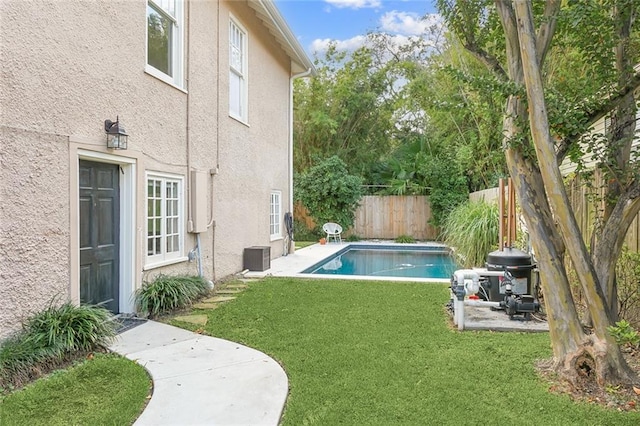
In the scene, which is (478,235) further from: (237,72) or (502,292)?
(237,72)

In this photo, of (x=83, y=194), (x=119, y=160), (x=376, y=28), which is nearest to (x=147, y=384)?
(x=83, y=194)

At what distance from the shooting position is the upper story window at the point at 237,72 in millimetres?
9547

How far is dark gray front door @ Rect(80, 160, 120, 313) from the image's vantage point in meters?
5.36

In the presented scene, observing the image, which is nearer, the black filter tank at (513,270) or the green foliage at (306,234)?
the black filter tank at (513,270)

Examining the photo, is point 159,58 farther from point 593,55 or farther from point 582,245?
point 582,245

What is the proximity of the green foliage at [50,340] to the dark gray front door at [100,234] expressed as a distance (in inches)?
34.0

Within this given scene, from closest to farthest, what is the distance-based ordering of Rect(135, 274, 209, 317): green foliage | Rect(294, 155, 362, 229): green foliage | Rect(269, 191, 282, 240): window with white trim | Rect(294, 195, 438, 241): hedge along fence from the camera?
Rect(135, 274, 209, 317): green foliage
Rect(269, 191, 282, 240): window with white trim
Rect(294, 155, 362, 229): green foliage
Rect(294, 195, 438, 241): hedge along fence

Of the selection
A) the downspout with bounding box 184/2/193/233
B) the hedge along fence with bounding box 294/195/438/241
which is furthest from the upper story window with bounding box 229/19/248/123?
the hedge along fence with bounding box 294/195/438/241

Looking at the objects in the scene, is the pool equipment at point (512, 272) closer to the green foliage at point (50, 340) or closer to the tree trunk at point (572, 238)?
the tree trunk at point (572, 238)

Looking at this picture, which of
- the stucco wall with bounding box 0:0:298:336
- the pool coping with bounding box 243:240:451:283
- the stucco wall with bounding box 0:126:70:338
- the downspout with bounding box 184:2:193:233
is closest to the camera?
the stucco wall with bounding box 0:126:70:338

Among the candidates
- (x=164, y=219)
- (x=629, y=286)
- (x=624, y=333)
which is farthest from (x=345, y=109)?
(x=624, y=333)

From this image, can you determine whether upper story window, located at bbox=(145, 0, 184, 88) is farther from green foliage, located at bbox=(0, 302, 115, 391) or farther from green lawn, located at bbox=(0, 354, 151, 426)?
green lawn, located at bbox=(0, 354, 151, 426)

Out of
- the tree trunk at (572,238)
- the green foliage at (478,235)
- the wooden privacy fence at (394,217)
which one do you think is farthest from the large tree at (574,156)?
the wooden privacy fence at (394,217)

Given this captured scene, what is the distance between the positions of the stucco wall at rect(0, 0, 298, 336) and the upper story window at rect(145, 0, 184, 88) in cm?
18
